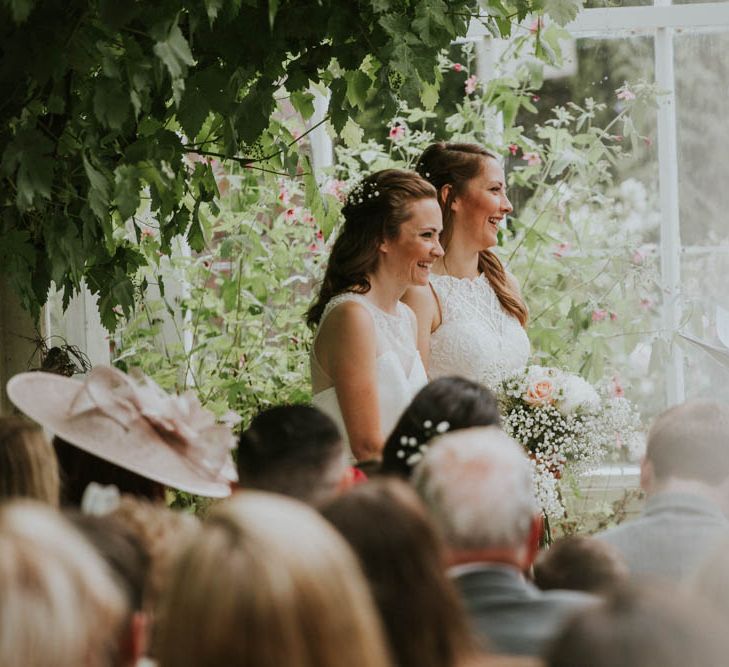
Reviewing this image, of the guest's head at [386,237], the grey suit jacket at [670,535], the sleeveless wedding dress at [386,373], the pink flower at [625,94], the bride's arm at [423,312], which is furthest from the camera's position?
the pink flower at [625,94]

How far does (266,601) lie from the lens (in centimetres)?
145

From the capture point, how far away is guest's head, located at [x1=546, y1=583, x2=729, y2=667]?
4.64 ft

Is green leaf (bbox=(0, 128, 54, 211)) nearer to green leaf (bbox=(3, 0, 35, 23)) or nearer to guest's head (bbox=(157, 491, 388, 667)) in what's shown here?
green leaf (bbox=(3, 0, 35, 23))

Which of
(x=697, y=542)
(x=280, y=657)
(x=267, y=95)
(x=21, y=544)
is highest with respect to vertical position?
(x=267, y=95)

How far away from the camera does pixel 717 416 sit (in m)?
2.95

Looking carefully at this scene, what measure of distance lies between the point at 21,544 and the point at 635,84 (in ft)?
15.2

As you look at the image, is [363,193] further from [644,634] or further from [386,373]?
[644,634]

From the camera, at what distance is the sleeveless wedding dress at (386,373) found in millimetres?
3836

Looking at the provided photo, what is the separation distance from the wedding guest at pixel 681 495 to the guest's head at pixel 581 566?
0.44 ft

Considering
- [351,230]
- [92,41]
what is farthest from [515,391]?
[92,41]

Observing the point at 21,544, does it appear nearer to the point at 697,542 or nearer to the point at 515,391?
the point at 697,542

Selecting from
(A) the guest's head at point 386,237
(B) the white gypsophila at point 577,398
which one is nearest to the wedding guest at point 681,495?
(B) the white gypsophila at point 577,398

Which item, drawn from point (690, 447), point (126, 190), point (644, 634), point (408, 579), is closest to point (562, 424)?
point (690, 447)

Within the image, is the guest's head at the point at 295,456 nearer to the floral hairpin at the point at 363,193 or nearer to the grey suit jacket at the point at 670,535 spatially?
the grey suit jacket at the point at 670,535
